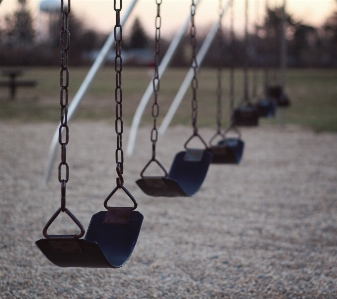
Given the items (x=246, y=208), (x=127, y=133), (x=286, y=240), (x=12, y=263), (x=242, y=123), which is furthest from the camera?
(x=127, y=133)

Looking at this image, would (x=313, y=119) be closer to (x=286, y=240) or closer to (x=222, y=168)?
(x=222, y=168)

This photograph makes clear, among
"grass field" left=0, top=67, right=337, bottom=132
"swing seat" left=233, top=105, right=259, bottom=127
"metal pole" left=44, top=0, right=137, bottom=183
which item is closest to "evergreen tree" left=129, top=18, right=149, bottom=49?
"grass field" left=0, top=67, right=337, bottom=132

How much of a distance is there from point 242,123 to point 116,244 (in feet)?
8.87

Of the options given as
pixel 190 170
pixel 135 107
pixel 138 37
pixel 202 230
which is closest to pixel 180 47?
pixel 138 37

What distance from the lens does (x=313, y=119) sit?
33.6 feet

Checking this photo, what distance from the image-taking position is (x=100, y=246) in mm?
1974

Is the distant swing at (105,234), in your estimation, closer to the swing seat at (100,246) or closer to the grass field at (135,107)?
the swing seat at (100,246)

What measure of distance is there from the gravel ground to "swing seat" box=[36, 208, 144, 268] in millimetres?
564

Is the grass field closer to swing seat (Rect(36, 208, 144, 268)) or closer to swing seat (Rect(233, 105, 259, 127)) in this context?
swing seat (Rect(233, 105, 259, 127))

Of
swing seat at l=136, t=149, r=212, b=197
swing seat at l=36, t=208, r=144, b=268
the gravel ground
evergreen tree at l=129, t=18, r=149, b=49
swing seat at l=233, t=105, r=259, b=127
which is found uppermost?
evergreen tree at l=129, t=18, r=149, b=49

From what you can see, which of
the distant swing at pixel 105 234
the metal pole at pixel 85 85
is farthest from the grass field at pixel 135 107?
the distant swing at pixel 105 234

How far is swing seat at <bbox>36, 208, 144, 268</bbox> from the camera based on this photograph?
5.63 feet

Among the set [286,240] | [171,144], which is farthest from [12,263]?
[171,144]

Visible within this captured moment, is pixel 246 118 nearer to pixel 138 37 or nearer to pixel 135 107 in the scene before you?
pixel 135 107
